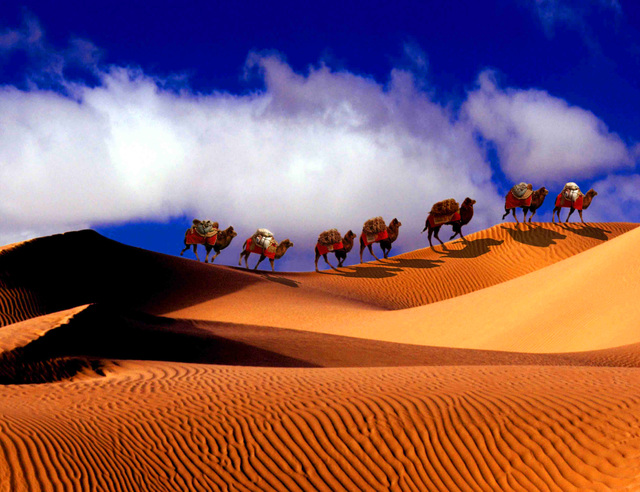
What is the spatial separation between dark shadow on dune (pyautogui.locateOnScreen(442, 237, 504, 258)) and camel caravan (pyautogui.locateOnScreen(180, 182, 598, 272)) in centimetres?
54

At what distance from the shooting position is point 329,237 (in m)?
30.9

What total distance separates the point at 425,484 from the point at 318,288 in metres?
22.5

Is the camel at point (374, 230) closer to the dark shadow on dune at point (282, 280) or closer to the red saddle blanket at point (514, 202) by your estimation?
the dark shadow on dune at point (282, 280)

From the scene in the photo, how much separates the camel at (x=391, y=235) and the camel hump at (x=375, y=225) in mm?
843

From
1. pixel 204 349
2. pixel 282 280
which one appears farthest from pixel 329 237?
pixel 204 349

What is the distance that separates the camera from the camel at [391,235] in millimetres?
31609

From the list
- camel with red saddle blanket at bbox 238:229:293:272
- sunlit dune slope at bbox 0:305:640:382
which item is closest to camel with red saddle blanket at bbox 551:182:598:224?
camel with red saddle blanket at bbox 238:229:293:272

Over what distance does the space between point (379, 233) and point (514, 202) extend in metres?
8.10

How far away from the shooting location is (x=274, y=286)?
25750 mm

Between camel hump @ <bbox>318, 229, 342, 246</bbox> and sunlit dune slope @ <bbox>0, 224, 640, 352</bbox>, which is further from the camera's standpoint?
camel hump @ <bbox>318, 229, 342, 246</bbox>

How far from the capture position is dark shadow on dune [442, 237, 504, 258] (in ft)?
104

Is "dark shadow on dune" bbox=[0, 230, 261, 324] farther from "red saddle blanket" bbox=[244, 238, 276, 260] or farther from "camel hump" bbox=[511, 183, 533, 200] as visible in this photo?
"camel hump" bbox=[511, 183, 533, 200]

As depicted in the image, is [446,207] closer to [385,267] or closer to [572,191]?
[385,267]

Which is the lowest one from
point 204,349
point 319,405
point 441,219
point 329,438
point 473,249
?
point 329,438
